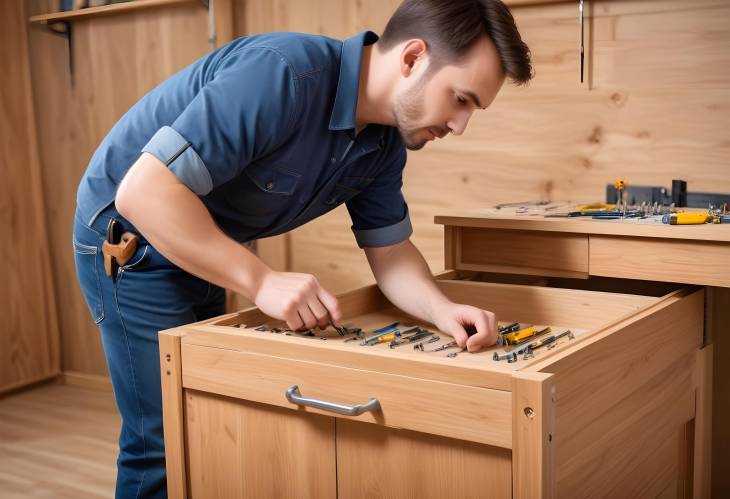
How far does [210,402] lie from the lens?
4.21ft

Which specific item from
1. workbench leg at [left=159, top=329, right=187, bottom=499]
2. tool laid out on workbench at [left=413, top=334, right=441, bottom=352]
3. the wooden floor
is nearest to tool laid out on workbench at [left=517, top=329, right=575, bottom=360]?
tool laid out on workbench at [left=413, top=334, right=441, bottom=352]

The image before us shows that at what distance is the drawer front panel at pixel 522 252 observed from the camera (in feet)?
5.55

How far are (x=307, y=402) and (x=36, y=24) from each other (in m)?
2.41

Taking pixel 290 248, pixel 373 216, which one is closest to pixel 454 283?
pixel 373 216

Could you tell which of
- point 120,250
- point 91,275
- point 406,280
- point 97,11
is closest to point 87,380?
point 97,11

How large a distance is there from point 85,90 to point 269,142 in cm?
200

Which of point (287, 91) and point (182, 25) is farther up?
point (182, 25)

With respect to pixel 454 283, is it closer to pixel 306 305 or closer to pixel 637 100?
pixel 306 305

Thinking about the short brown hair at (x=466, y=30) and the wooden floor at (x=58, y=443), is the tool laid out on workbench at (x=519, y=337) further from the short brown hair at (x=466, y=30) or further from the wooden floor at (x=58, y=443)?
the wooden floor at (x=58, y=443)

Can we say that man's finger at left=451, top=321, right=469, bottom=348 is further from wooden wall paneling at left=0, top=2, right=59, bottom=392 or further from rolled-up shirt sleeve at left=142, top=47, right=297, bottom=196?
wooden wall paneling at left=0, top=2, right=59, bottom=392

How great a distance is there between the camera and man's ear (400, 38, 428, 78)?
1.27 meters

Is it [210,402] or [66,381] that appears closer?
[210,402]

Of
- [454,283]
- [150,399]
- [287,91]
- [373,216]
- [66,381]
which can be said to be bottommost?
[66,381]

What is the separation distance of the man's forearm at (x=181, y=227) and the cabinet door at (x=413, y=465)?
0.26 m
